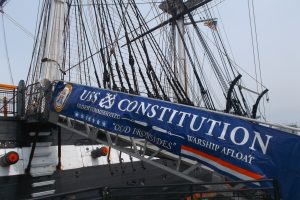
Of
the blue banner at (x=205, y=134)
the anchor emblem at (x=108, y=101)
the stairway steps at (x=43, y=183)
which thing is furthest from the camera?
the stairway steps at (x=43, y=183)

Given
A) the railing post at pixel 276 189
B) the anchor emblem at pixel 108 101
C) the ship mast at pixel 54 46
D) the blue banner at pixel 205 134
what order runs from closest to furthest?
1. the railing post at pixel 276 189
2. the blue banner at pixel 205 134
3. the anchor emblem at pixel 108 101
4. the ship mast at pixel 54 46

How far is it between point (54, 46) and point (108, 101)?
3937 millimetres

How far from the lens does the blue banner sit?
16.4ft

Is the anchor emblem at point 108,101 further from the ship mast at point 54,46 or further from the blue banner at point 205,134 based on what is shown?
the ship mast at point 54,46

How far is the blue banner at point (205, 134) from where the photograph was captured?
4.98 m

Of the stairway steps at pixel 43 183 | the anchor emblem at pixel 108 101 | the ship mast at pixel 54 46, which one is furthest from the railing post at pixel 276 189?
the ship mast at pixel 54 46

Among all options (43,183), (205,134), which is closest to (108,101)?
(205,134)

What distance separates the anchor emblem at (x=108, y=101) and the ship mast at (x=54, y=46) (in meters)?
3.06

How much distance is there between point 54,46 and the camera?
31.4ft

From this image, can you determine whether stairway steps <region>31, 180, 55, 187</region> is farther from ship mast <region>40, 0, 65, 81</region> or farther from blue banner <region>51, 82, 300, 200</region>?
ship mast <region>40, 0, 65, 81</region>

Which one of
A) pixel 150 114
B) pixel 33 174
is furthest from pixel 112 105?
pixel 33 174

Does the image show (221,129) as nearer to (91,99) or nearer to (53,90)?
(91,99)

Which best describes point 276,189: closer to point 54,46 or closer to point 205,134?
point 205,134

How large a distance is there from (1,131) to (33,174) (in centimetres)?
136
